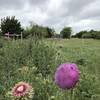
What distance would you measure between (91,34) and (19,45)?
35845 mm

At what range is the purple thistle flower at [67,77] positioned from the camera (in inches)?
60.1

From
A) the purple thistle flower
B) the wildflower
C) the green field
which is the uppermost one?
the purple thistle flower

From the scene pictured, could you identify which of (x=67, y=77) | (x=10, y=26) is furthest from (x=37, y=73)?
(x=10, y=26)

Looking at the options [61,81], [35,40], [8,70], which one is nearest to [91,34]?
[35,40]

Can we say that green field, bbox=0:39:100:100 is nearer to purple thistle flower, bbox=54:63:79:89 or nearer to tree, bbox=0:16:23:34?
purple thistle flower, bbox=54:63:79:89

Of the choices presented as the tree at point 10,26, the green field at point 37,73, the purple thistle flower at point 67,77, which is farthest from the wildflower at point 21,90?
the tree at point 10,26

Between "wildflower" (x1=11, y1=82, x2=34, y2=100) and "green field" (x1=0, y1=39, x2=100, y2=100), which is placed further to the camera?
"green field" (x1=0, y1=39, x2=100, y2=100)

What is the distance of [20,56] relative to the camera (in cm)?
833

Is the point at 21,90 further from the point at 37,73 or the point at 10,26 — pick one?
the point at 10,26

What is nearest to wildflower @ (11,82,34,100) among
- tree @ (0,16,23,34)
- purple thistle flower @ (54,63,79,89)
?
purple thistle flower @ (54,63,79,89)

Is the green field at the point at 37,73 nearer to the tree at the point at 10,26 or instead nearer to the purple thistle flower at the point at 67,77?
the purple thistle flower at the point at 67,77

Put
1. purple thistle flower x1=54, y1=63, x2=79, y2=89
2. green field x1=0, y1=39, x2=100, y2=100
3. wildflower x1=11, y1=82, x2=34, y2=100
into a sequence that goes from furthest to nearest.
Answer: green field x1=0, y1=39, x2=100, y2=100 → wildflower x1=11, y1=82, x2=34, y2=100 → purple thistle flower x1=54, y1=63, x2=79, y2=89

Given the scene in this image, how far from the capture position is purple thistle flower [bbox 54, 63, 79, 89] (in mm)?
1525

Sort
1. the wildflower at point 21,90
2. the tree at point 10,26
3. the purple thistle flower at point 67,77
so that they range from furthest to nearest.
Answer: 1. the tree at point 10,26
2. the wildflower at point 21,90
3. the purple thistle flower at point 67,77
